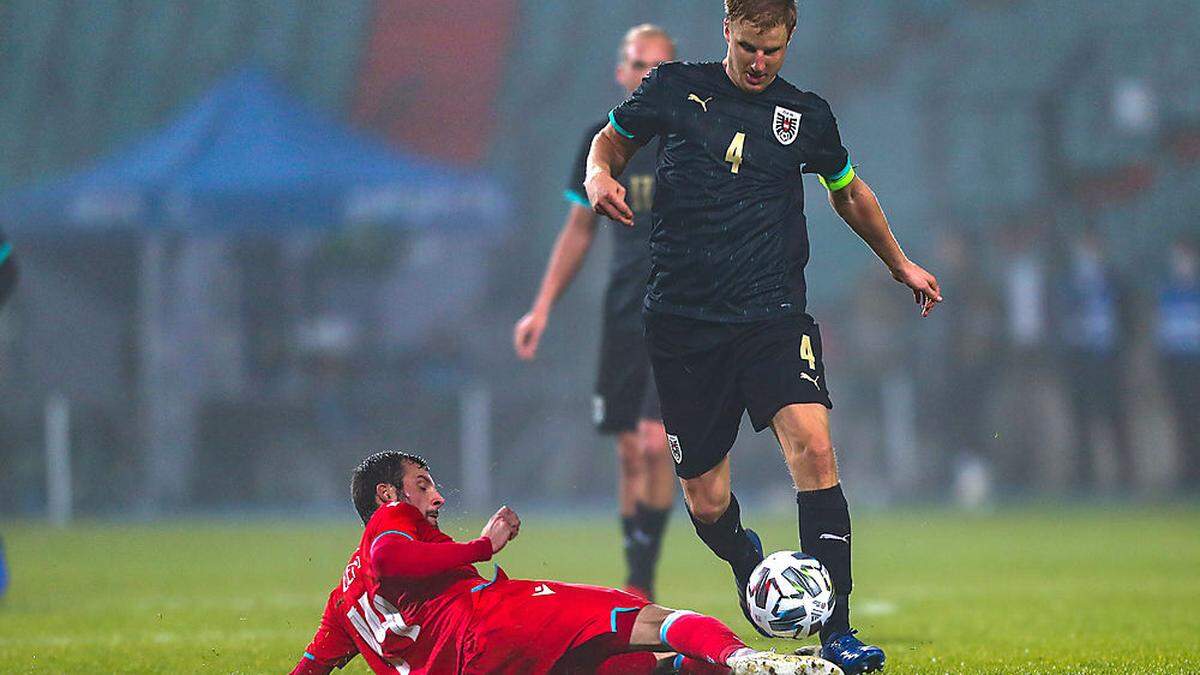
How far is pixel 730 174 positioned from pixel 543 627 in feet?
4.71

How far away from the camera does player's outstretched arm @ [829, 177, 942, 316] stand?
5051 mm

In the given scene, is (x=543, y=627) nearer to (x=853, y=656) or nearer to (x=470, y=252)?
(x=853, y=656)

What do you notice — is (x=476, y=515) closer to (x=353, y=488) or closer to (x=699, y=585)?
(x=699, y=585)

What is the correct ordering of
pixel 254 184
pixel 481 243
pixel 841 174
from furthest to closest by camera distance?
pixel 481 243 → pixel 254 184 → pixel 841 174

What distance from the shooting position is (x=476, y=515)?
16.7 metres

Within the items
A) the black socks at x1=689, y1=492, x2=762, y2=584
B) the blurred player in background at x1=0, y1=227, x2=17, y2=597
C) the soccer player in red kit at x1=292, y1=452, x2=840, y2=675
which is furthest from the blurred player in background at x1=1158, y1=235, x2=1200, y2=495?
the soccer player in red kit at x1=292, y1=452, x2=840, y2=675

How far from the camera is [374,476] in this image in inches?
186

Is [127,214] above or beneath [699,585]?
above

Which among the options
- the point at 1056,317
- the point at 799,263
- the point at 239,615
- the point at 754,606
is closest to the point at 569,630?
the point at 754,606

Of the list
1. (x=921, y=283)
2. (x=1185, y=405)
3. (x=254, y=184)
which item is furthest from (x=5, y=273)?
(x=1185, y=405)

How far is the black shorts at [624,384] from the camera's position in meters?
7.16

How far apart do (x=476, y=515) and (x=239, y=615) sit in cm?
889

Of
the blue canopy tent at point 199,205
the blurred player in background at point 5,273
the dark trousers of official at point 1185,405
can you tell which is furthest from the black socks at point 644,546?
the dark trousers of official at point 1185,405

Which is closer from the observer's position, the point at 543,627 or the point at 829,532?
the point at 543,627
